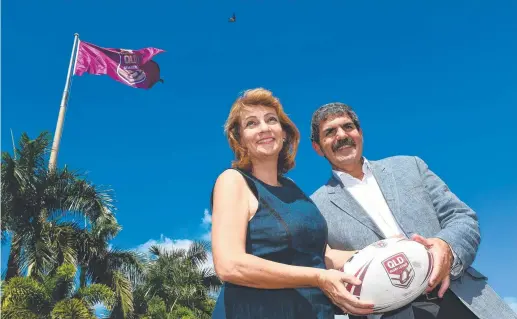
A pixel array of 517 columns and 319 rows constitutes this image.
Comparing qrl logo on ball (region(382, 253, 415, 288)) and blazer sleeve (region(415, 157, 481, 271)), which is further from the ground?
Result: blazer sleeve (region(415, 157, 481, 271))

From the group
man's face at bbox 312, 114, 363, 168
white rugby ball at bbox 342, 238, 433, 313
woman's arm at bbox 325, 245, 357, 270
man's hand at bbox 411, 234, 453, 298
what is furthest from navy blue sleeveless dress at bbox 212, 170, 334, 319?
man's face at bbox 312, 114, 363, 168

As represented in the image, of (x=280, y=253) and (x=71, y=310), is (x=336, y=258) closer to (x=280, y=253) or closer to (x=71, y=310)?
(x=280, y=253)

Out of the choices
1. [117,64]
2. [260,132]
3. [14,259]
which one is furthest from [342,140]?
[117,64]

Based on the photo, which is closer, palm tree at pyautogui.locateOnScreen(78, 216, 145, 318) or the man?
the man

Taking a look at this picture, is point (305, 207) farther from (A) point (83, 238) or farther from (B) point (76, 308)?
(A) point (83, 238)

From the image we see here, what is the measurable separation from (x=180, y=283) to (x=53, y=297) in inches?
646

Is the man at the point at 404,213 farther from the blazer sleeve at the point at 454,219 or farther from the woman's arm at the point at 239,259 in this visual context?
the woman's arm at the point at 239,259

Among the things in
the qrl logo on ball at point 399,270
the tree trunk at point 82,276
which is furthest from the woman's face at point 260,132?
the tree trunk at point 82,276

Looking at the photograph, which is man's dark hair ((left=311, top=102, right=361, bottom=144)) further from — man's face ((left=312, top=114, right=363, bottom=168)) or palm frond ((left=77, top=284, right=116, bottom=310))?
palm frond ((left=77, top=284, right=116, bottom=310))

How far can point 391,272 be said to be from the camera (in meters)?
3.43

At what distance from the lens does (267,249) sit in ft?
11.0

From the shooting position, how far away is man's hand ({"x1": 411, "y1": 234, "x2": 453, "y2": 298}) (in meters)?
3.58

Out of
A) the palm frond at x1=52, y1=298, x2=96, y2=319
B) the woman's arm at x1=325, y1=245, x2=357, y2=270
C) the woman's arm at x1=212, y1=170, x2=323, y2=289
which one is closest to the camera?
the woman's arm at x1=212, y1=170, x2=323, y2=289

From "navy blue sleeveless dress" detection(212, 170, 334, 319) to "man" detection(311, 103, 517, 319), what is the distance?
782 millimetres
